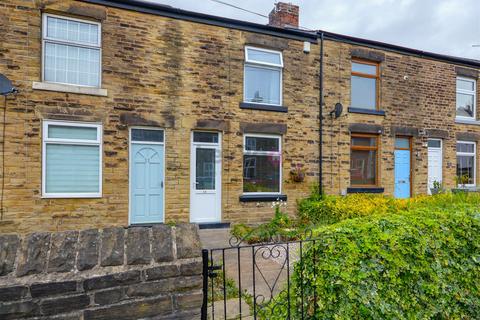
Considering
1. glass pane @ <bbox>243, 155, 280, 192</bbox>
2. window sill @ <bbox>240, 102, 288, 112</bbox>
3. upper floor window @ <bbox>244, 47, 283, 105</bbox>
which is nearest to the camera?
window sill @ <bbox>240, 102, 288, 112</bbox>

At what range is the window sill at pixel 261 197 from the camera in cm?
841

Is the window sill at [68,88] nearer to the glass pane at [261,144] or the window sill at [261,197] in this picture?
the glass pane at [261,144]

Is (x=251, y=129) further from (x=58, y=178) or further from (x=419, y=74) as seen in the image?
(x=419, y=74)

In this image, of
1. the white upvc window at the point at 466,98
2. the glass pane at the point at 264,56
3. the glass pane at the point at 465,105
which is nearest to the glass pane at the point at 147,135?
the glass pane at the point at 264,56

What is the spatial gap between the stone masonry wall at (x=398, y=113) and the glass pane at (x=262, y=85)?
1710 millimetres

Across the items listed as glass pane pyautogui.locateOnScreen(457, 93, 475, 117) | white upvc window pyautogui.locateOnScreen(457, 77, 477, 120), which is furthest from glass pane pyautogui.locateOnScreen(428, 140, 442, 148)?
glass pane pyautogui.locateOnScreen(457, 93, 475, 117)

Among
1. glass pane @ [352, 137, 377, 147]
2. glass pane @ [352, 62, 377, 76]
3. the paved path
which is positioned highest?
glass pane @ [352, 62, 377, 76]

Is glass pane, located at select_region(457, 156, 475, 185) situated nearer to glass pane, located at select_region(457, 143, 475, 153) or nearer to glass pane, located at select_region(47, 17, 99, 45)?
glass pane, located at select_region(457, 143, 475, 153)

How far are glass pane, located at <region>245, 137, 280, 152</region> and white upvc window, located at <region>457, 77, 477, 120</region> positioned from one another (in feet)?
27.5

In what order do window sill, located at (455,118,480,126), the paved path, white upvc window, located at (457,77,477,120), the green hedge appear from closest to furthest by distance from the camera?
the green hedge, the paved path, window sill, located at (455,118,480,126), white upvc window, located at (457,77,477,120)

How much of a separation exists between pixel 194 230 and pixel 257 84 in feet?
24.5

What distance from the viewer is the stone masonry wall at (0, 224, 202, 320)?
5.16 ft

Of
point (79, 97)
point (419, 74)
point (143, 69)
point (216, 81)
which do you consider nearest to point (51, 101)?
point (79, 97)

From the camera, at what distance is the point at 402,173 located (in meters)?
10.7
